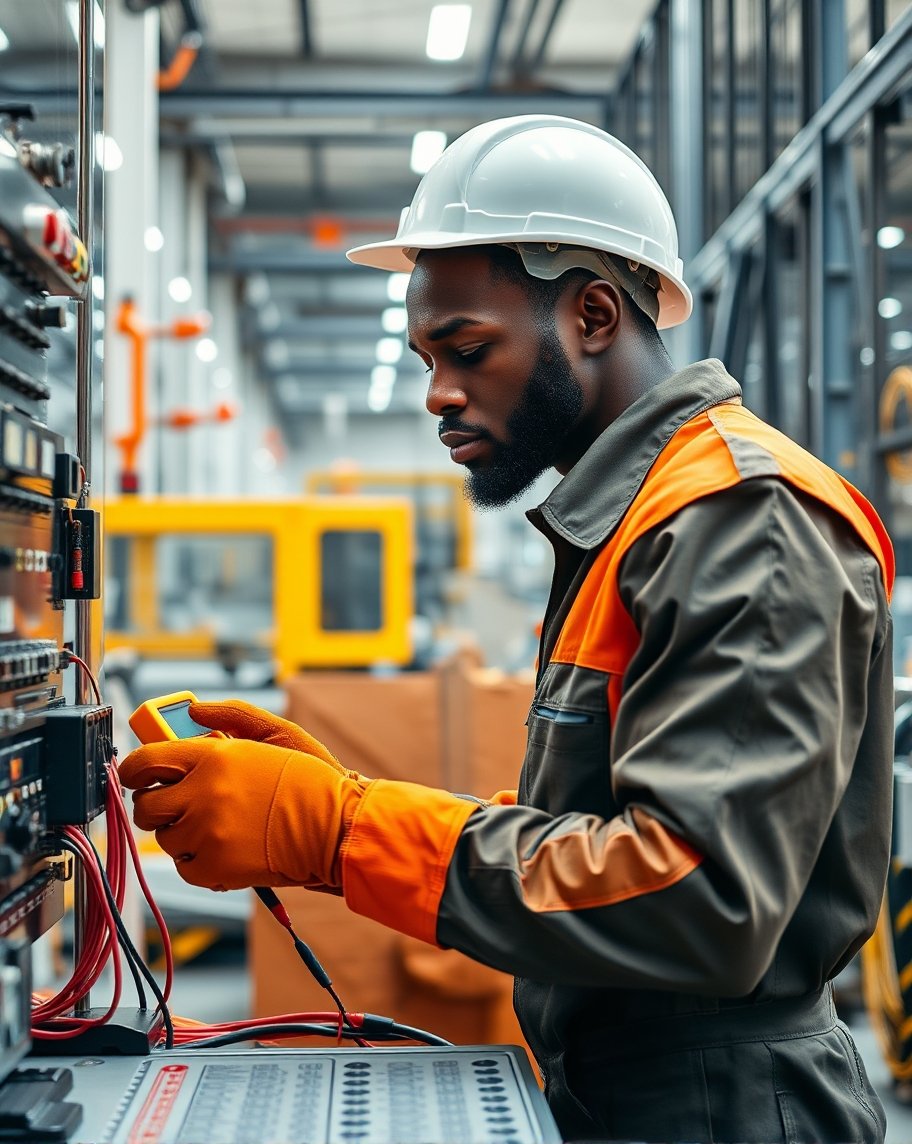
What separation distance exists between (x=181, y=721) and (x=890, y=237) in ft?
11.2

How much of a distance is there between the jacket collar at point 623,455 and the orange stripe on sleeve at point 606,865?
0.32 meters

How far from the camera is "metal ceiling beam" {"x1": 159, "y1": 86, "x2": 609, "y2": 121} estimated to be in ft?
25.5

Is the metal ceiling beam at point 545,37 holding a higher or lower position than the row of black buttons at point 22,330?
higher

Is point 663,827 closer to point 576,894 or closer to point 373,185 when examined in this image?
point 576,894

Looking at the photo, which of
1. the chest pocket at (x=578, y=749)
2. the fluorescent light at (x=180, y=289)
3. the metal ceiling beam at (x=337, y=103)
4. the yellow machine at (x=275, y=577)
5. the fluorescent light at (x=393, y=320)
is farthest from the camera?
the fluorescent light at (x=393, y=320)

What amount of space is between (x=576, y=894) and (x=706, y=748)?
16cm

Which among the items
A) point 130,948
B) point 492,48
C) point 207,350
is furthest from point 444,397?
point 207,350

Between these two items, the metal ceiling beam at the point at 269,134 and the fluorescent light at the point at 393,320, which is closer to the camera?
the metal ceiling beam at the point at 269,134

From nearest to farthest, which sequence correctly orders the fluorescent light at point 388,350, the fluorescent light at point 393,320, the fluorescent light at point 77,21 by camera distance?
the fluorescent light at point 77,21 → the fluorescent light at point 393,320 → the fluorescent light at point 388,350

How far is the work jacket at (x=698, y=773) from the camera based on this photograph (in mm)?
1005

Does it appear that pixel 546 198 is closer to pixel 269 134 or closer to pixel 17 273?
pixel 17 273

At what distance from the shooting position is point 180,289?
10883mm

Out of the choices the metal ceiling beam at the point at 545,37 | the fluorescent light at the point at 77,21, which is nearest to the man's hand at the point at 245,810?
the fluorescent light at the point at 77,21

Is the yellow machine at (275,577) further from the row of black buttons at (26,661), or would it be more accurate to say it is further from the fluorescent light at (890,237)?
the row of black buttons at (26,661)
